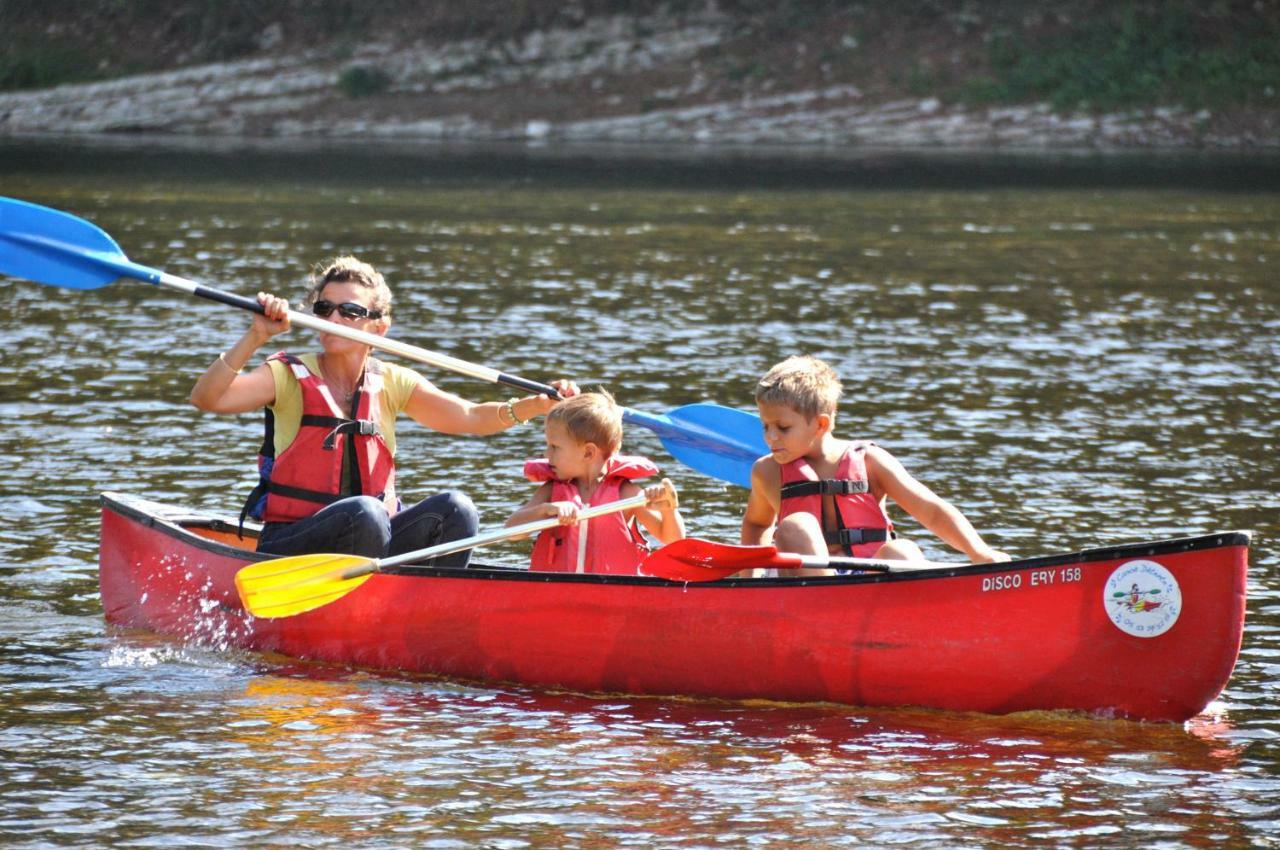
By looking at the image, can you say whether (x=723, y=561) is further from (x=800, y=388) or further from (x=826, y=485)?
Result: (x=800, y=388)

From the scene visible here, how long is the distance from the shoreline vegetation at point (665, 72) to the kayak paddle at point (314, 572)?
25.4 meters

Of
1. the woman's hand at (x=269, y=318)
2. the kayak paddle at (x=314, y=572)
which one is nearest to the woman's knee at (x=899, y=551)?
the kayak paddle at (x=314, y=572)

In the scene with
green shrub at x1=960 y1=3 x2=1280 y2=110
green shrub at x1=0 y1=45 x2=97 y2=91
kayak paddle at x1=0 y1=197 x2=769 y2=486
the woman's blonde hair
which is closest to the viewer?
the woman's blonde hair

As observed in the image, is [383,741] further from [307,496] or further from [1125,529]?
[1125,529]

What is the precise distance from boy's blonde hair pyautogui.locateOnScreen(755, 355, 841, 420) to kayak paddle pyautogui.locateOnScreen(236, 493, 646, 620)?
0.54 metres

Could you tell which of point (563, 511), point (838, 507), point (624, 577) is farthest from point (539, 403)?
point (838, 507)

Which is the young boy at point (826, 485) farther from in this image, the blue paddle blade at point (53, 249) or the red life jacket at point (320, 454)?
the blue paddle blade at point (53, 249)

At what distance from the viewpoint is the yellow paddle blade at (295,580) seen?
6.39 meters

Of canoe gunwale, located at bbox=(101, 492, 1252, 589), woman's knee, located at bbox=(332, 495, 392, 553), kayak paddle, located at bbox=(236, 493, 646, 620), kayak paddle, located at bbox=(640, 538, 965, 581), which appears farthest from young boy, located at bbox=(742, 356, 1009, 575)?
woman's knee, located at bbox=(332, 495, 392, 553)

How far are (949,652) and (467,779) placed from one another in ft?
4.87

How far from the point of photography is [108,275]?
750cm

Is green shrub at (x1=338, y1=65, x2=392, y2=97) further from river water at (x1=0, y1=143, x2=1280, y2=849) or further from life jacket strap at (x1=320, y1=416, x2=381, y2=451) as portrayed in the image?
life jacket strap at (x1=320, y1=416, x2=381, y2=451)

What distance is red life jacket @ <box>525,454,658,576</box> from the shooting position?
6.62 meters

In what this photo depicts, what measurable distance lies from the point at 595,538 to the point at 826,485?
2.83 ft
